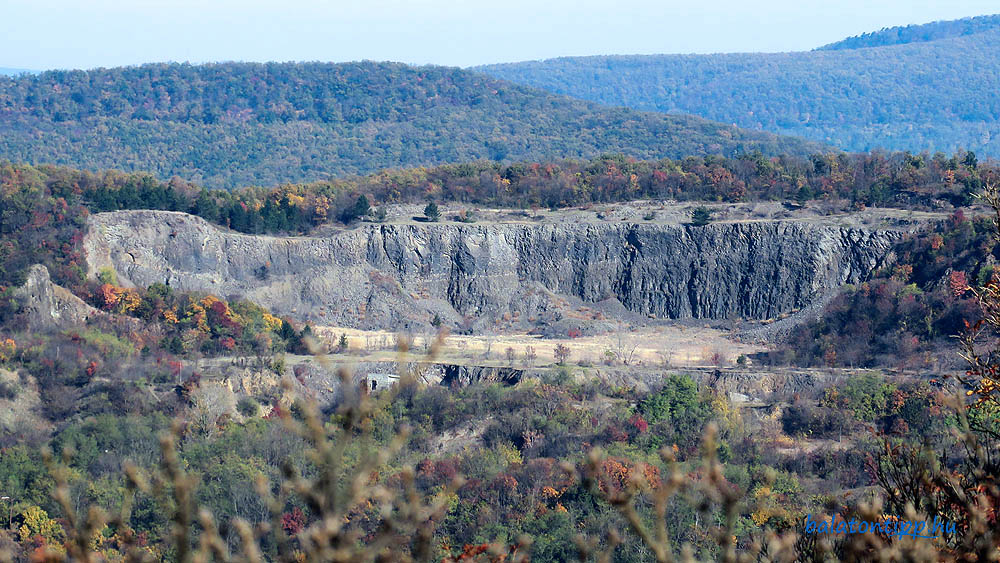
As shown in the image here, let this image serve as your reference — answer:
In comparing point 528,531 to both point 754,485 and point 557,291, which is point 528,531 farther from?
point 557,291

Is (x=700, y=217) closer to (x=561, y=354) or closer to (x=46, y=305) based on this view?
(x=561, y=354)

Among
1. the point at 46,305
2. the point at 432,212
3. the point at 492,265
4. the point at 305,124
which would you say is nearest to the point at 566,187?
the point at 432,212

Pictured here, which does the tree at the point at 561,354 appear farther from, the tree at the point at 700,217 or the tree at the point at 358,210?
the tree at the point at 358,210

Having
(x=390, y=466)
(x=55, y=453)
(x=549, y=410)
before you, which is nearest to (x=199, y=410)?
(x=55, y=453)

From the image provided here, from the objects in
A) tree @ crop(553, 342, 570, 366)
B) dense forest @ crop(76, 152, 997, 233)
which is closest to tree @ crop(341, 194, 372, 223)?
dense forest @ crop(76, 152, 997, 233)

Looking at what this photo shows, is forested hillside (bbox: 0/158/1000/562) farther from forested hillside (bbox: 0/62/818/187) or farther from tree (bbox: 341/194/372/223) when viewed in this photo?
forested hillside (bbox: 0/62/818/187)

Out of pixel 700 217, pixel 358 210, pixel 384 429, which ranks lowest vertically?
pixel 384 429

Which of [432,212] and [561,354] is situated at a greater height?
[432,212]
